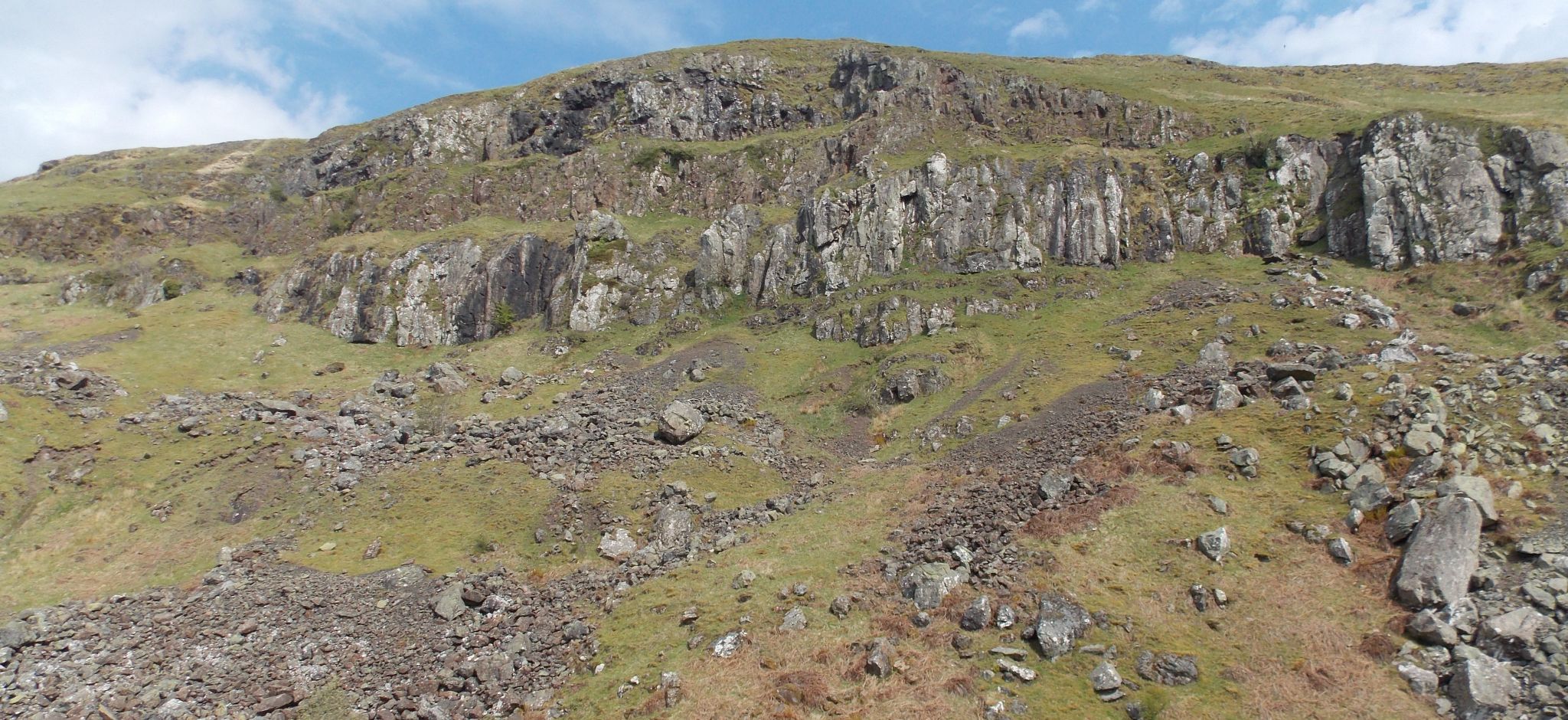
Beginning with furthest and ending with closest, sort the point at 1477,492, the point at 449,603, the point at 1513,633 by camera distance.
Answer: the point at 449,603 → the point at 1477,492 → the point at 1513,633

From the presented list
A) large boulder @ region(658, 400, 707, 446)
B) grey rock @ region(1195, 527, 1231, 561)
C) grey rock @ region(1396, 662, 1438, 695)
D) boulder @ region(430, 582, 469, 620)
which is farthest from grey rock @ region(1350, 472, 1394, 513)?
boulder @ region(430, 582, 469, 620)

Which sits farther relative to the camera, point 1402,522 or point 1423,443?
point 1423,443

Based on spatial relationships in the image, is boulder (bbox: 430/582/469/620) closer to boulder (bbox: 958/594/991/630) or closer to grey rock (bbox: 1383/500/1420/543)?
boulder (bbox: 958/594/991/630)

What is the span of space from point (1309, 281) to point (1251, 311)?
10168 millimetres

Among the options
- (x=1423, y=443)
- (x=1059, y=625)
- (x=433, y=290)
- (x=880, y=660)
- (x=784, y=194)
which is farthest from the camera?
(x=784, y=194)

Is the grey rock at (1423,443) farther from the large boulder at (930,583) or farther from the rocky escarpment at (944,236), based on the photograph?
the rocky escarpment at (944,236)

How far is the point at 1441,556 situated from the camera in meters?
17.2

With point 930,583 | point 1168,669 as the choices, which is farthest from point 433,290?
point 1168,669

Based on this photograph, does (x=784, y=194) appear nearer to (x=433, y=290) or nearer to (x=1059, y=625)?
(x=433, y=290)

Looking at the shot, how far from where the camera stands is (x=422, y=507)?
29.0 m

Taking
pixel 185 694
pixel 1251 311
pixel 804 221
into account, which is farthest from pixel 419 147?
pixel 1251 311

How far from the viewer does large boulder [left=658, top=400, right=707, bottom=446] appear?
121 feet

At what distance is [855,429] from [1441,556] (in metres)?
28.3

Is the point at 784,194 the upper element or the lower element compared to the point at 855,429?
upper
